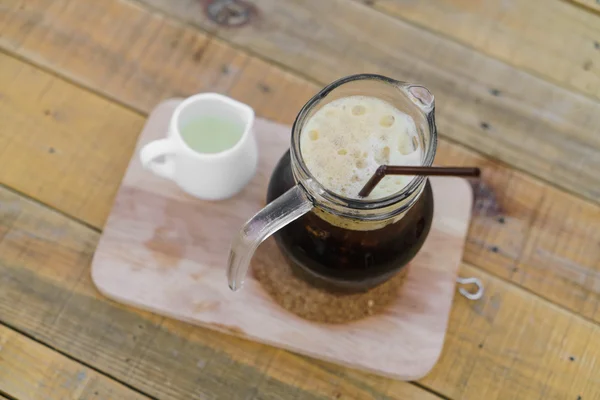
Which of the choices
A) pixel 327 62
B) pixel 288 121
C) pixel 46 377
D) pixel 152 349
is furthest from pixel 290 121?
pixel 46 377

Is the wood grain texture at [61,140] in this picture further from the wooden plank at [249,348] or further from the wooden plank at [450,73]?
the wooden plank at [450,73]

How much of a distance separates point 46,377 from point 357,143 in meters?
0.49

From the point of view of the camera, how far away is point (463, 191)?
82cm

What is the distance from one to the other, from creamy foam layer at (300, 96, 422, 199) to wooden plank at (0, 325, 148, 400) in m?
0.40

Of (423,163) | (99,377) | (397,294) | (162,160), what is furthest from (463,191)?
(99,377)

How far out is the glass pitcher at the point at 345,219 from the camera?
56cm

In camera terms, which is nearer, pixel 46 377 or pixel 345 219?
pixel 345 219

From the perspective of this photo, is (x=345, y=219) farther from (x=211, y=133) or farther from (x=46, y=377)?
(x=46, y=377)

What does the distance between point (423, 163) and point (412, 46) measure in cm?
43

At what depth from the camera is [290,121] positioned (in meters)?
0.87

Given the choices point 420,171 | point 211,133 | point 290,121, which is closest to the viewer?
point 420,171

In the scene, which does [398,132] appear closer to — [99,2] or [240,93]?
[240,93]

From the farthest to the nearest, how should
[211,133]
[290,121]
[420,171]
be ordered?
[290,121], [211,133], [420,171]

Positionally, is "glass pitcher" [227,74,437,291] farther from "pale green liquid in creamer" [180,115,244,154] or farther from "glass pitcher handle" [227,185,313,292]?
"pale green liquid in creamer" [180,115,244,154]
